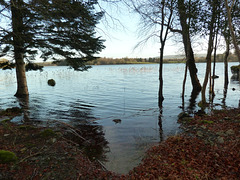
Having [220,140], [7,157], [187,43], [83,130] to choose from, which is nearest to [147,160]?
[220,140]

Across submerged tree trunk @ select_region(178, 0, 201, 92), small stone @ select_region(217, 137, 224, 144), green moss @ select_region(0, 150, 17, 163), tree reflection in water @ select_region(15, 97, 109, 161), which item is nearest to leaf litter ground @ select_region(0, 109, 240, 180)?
small stone @ select_region(217, 137, 224, 144)

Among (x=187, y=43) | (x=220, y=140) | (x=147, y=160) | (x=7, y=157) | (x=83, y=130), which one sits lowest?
(x=83, y=130)

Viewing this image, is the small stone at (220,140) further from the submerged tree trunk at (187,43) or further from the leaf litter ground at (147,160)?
the submerged tree trunk at (187,43)

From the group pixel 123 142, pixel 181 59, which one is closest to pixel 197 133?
pixel 123 142

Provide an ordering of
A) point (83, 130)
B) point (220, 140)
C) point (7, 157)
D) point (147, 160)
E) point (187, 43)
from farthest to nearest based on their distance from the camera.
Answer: point (187, 43) → point (83, 130) → point (220, 140) → point (147, 160) → point (7, 157)

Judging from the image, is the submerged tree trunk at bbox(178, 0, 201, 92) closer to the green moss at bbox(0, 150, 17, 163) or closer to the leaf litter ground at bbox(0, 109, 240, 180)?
the leaf litter ground at bbox(0, 109, 240, 180)

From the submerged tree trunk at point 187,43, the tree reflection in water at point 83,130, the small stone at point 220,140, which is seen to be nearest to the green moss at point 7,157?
the tree reflection in water at point 83,130

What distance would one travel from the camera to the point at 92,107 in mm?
13070

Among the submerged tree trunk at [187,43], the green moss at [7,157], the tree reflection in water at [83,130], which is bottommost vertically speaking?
the tree reflection in water at [83,130]

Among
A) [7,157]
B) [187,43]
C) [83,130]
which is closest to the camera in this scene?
[7,157]

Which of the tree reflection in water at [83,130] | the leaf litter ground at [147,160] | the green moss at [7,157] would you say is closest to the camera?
the leaf litter ground at [147,160]

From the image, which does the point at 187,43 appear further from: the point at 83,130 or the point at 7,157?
the point at 7,157

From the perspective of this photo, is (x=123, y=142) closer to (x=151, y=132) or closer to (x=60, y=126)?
(x=151, y=132)

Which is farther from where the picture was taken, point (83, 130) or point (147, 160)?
point (83, 130)
